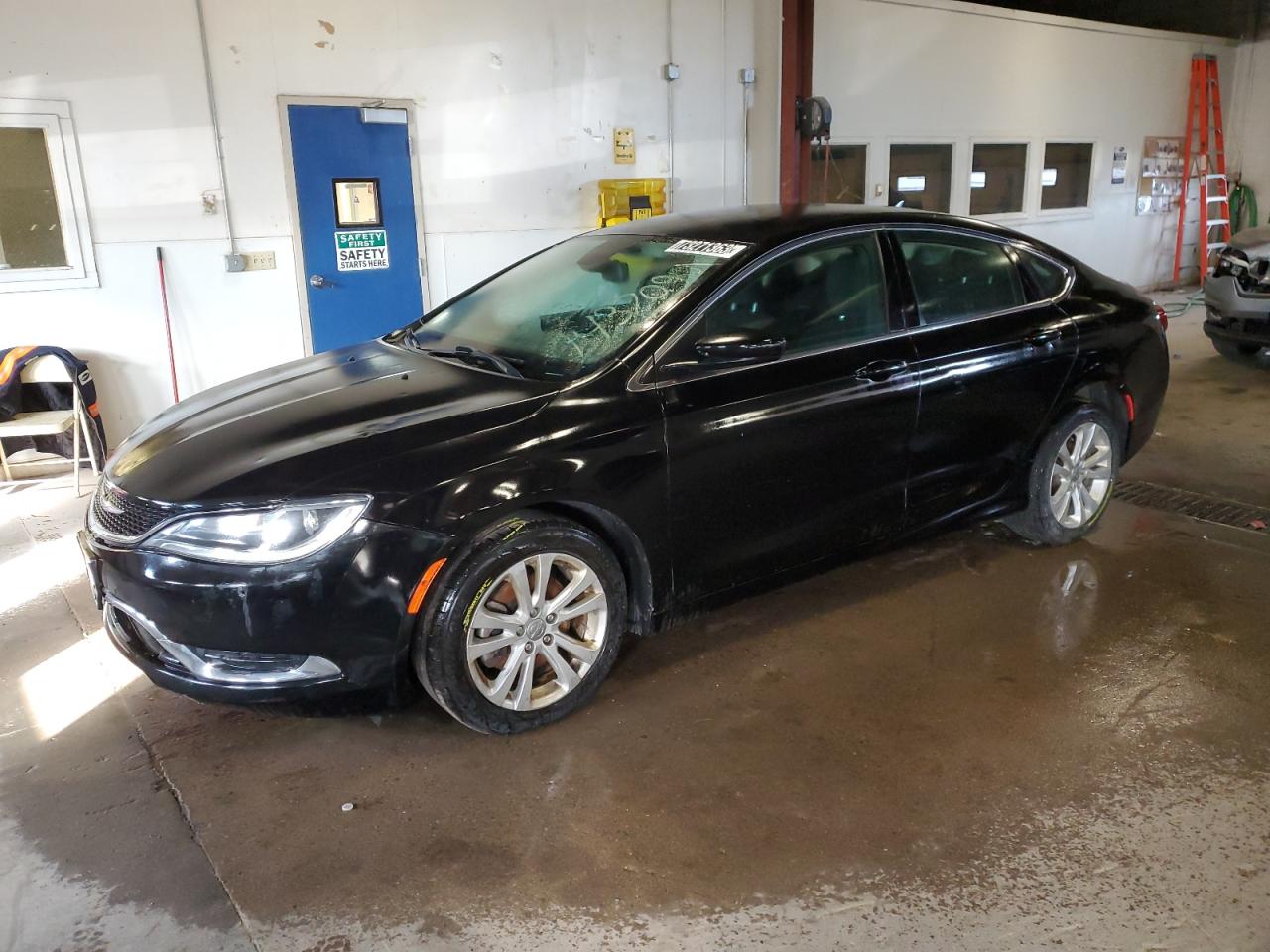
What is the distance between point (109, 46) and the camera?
18.5 feet

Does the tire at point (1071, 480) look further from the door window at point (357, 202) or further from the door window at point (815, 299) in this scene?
the door window at point (357, 202)

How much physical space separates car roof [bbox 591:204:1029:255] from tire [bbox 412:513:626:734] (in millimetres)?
1229

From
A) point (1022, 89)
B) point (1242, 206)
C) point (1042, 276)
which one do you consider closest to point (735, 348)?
point (1042, 276)

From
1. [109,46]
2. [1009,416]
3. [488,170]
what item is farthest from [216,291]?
[1009,416]

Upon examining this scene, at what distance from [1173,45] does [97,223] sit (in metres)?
12.2

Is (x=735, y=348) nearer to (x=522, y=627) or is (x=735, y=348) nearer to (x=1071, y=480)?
(x=522, y=627)

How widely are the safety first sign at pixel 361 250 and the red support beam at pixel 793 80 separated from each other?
318cm

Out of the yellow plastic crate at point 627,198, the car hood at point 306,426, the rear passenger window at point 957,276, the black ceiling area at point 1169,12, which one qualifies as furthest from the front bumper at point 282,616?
the black ceiling area at point 1169,12

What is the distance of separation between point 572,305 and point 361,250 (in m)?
3.70

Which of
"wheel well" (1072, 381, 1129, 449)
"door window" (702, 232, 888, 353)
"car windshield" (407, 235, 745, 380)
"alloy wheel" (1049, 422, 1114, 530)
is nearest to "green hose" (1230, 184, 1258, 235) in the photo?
"wheel well" (1072, 381, 1129, 449)

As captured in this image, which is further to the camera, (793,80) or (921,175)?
(921,175)

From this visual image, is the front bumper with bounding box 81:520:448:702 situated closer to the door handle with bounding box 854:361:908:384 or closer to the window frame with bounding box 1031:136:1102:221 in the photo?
the door handle with bounding box 854:361:908:384

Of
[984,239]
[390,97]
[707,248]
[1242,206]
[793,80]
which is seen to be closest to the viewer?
[707,248]

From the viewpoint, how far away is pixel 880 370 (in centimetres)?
340
